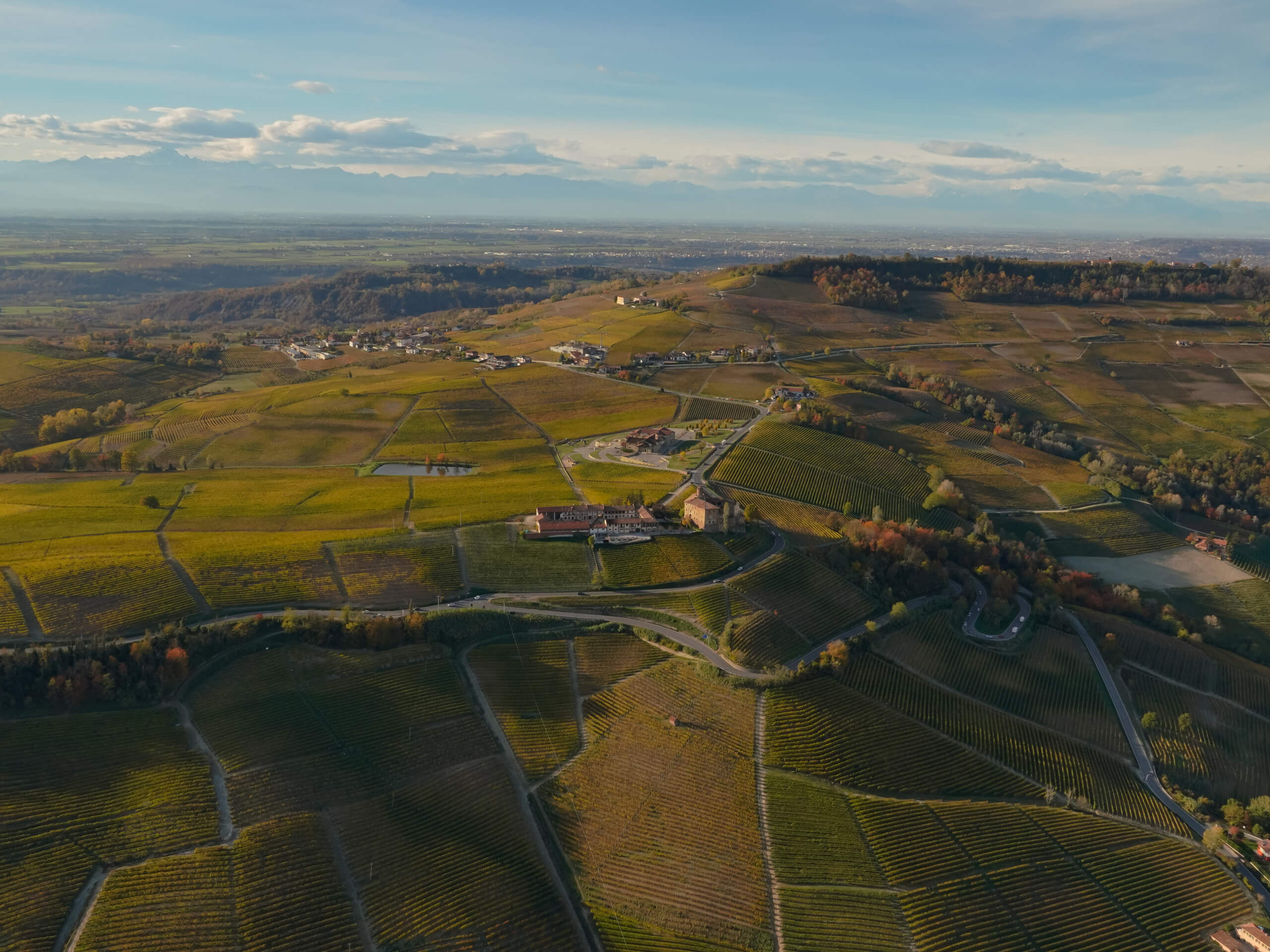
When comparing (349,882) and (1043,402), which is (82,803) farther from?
(1043,402)

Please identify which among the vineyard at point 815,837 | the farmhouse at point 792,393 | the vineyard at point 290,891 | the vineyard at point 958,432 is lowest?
the vineyard at point 815,837

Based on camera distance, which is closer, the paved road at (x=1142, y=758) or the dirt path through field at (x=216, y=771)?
the dirt path through field at (x=216, y=771)

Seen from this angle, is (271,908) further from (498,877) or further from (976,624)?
(976,624)

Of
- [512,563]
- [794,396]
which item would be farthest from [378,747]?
[794,396]

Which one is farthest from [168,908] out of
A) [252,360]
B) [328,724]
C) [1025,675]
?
[252,360]

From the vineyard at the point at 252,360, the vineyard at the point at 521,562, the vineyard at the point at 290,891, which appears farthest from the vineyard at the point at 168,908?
the vineyard at the point at 252,360

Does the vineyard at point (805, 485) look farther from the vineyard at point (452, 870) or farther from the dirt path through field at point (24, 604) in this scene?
the dirt path through field at point (24, 604)
